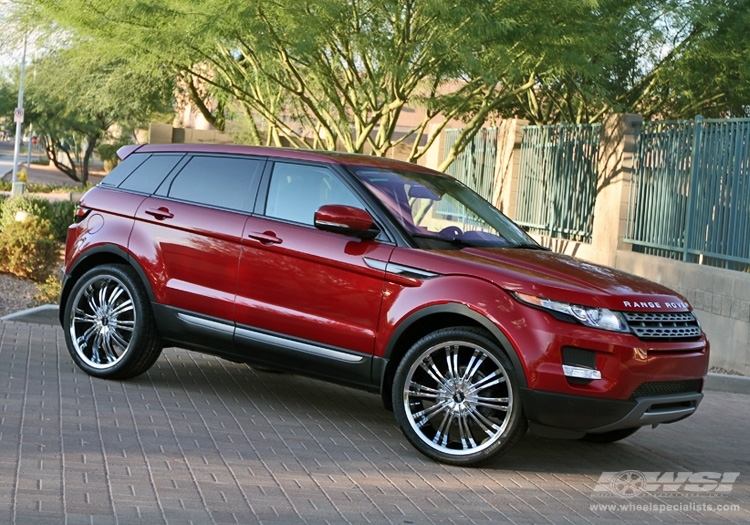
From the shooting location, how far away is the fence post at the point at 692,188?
13.7m

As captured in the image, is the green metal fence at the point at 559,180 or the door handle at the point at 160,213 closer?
the door handle at the point at 160,213

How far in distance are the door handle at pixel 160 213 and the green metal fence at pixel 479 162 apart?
13284 mm

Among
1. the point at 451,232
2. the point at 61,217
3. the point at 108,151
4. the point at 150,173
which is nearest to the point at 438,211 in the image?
the point at 451,232

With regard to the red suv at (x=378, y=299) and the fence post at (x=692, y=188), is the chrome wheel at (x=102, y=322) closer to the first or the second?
the red suv at (x=378, y=299)

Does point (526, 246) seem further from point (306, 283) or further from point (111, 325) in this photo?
point (111, 325)

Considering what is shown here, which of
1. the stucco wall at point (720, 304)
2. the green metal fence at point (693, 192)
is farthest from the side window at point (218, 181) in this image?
the green metal fence at point (693, 192)

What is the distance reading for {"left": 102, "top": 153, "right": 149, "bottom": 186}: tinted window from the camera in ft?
29.7

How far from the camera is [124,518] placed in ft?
17.4

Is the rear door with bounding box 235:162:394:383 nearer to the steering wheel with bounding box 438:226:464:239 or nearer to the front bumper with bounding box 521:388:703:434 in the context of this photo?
the steering wheel with bounding box 438:226:464:239

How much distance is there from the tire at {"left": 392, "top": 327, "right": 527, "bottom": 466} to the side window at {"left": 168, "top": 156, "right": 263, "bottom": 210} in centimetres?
196

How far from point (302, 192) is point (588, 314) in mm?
2337

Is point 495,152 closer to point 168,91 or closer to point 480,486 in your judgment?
point 480,486

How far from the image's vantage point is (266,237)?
7820 millimetres

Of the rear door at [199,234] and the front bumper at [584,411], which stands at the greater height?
the rear door at [199,234]
